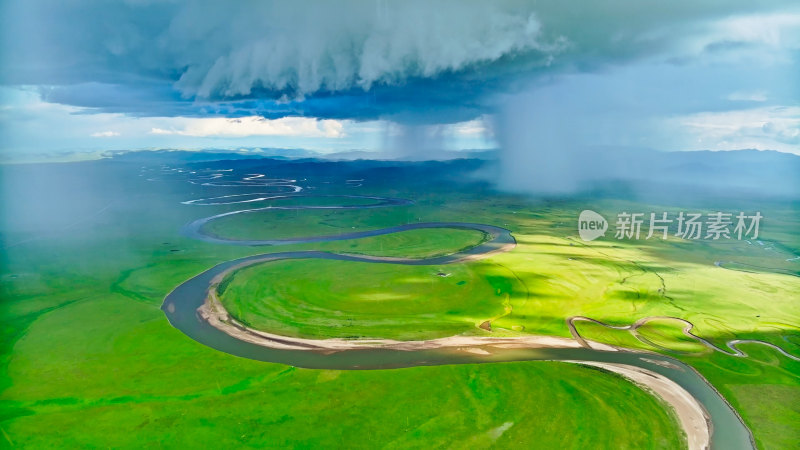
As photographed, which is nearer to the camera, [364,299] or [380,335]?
[380,335]

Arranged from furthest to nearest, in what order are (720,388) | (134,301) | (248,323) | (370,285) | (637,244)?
(637,244) → (370,285) → (134,301) → (248,323) → (720,388)

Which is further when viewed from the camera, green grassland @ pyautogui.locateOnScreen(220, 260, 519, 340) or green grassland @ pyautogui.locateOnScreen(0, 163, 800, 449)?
green grassland @ pyautogui.locateOnScreen(220, 260, 519, 340)

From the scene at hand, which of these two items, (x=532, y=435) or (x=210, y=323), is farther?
(x=210, y=323)

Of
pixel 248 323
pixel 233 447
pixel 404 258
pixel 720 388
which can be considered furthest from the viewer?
pixel 404 258

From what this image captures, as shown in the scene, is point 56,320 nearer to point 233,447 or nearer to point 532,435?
point 233,447

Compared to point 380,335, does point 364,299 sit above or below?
above

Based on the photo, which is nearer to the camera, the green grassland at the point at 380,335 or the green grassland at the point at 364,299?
the green grassland at the point at 380,335

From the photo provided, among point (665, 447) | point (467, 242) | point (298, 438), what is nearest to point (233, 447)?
point (298, 438)
